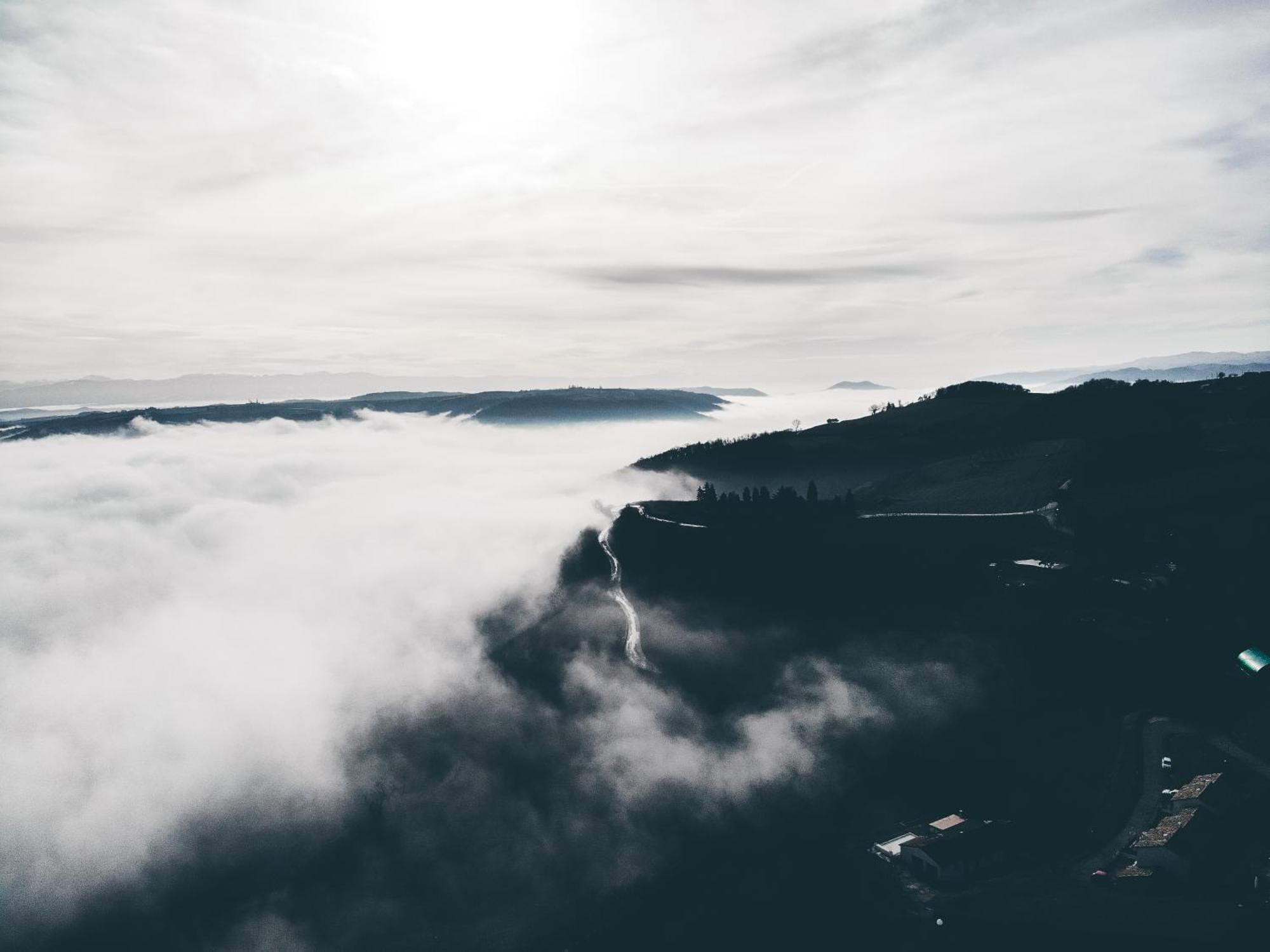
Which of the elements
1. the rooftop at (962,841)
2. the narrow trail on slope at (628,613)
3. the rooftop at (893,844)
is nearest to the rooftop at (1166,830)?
the rooftop at (962,841)

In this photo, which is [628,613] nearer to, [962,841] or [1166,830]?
[962,841]

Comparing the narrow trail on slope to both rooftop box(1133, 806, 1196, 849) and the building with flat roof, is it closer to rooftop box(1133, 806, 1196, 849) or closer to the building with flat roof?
the building with flat roof

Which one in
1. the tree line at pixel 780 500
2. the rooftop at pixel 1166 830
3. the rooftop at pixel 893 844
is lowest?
the rooftop at pixel 893 844

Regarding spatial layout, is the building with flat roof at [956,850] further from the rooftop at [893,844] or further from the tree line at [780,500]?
the tree line at [780,500]

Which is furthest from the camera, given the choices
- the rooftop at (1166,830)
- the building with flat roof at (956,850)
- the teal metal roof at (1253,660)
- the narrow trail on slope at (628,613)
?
the narrow trail on slope at (628,613)

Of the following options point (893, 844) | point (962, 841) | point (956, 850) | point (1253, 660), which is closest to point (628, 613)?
point (893, 844)
